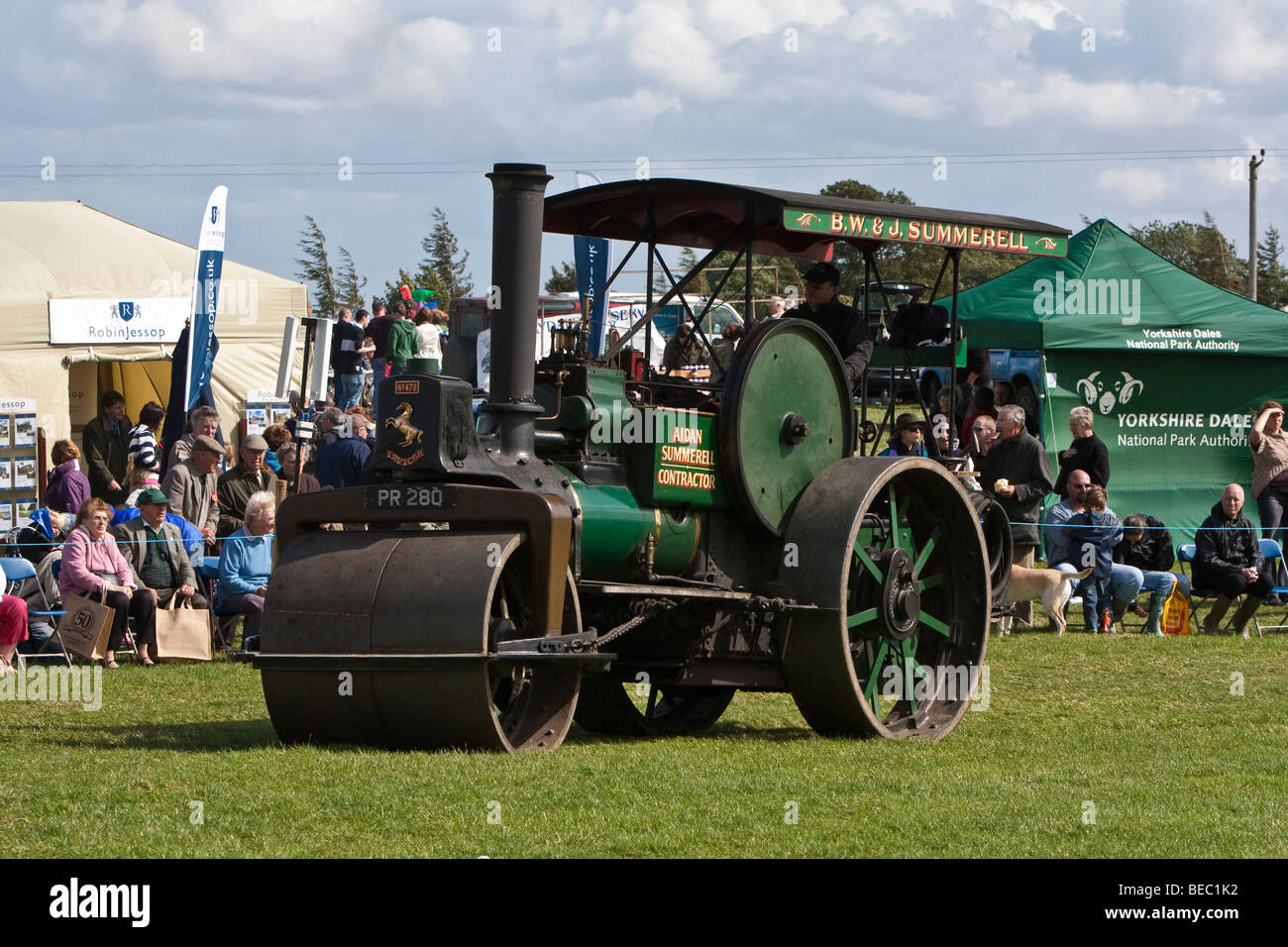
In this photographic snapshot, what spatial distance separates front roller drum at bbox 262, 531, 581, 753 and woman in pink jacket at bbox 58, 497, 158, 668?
5212 mm

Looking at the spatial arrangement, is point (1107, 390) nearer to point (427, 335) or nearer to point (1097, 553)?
point (1097, 553)

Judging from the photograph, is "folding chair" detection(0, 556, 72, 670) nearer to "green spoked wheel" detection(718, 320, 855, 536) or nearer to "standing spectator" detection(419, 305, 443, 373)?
"green spoked wheel" detection(718, 320, 855, 536)

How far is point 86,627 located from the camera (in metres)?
12.1

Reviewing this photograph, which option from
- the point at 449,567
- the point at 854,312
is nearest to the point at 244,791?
the point at 449,567

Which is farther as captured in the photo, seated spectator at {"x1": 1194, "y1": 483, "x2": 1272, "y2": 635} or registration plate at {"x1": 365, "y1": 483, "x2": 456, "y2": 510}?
seated spectator at {"x1": 1194, "y1": 483, "x2": 1272, "y2": 635}

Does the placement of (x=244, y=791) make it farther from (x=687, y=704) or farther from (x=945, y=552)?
(x=945, y=552)

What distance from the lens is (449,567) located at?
7137mm

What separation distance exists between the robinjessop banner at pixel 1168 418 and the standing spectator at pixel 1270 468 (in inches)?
103

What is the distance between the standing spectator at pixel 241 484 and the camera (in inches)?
546

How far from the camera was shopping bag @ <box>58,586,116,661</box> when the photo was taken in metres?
12.0

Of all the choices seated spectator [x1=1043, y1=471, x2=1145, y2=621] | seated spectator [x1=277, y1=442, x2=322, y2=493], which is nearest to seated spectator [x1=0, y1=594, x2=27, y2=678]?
seated spectator [x1=277, y1=442, x2=322, y2=493]

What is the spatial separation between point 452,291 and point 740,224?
36.3 meters

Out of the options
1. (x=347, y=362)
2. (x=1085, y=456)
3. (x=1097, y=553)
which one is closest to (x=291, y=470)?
(x=1097, y=553)

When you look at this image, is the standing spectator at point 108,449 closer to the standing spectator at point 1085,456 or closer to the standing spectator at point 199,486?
the standing spectator at point 199,486
